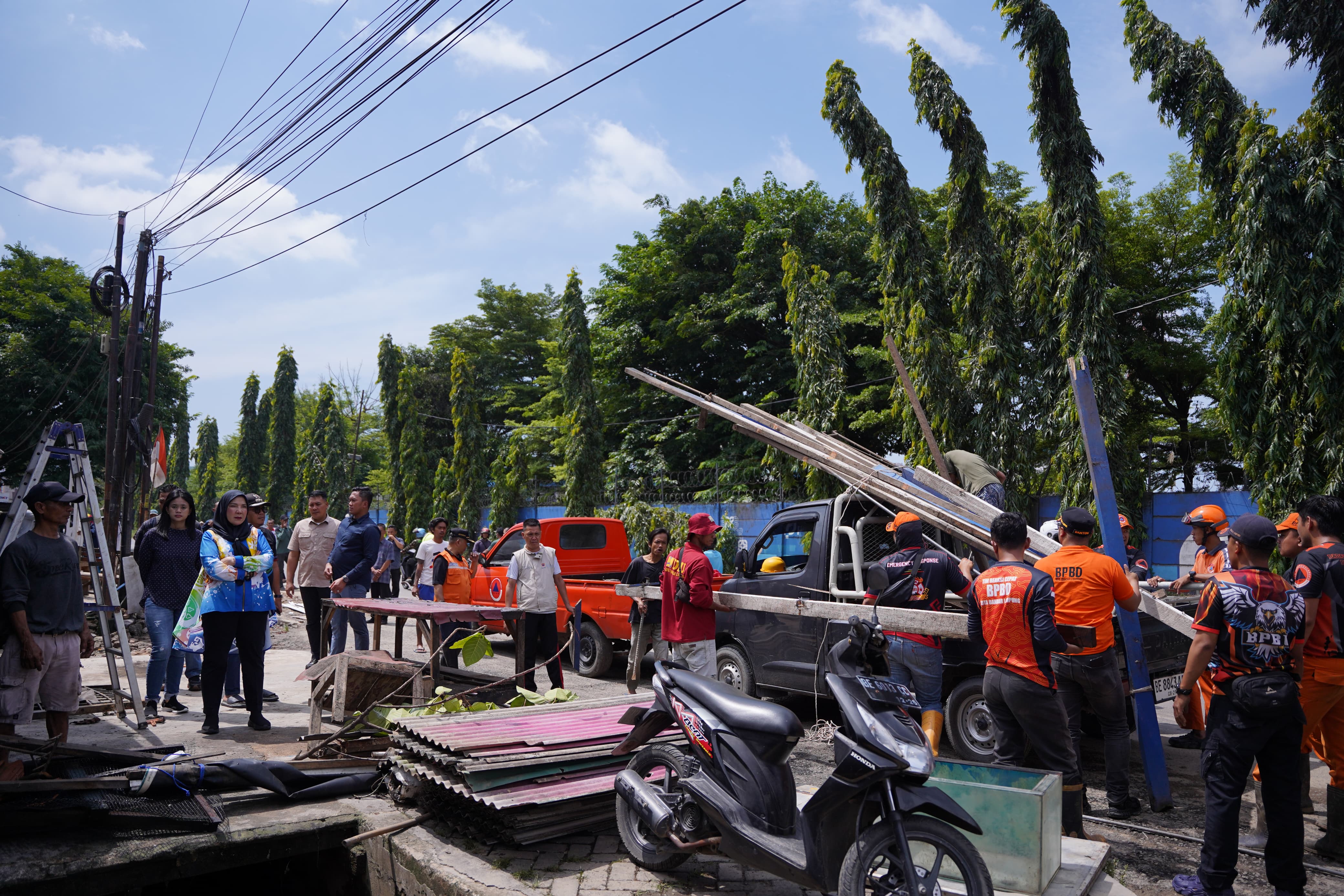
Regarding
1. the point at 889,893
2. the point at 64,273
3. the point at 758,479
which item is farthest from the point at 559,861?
the point at 64,273

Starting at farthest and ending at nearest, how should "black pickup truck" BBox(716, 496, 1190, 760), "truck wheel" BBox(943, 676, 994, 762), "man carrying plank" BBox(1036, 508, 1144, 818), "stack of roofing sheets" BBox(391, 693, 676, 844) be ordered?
1. "black pickup truck" BBox(716, 496, 1190, 760)
2. "truck wheel" BBox(943, 676, 994, 762)
3. "man carrying plank" BBox(1036, 508, 1144, 818)
4. "stack of roofing sheets" BBox(391, 693, 676, 844)

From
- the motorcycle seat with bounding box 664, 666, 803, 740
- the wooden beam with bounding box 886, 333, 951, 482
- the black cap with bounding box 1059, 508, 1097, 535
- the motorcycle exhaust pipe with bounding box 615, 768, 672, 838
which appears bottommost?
the motorcycle exhaust pipe with bounding box 615, 768, 672, 838

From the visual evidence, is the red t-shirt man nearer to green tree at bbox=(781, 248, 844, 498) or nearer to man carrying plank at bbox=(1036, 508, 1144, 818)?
man carrying plank at bbox=(1036, 508, 1144, 818)

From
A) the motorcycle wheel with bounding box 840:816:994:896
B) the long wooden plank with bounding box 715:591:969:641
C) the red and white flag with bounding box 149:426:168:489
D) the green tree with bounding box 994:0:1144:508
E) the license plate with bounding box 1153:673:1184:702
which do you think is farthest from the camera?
the red and white flag with bounding box 149:426:168:489

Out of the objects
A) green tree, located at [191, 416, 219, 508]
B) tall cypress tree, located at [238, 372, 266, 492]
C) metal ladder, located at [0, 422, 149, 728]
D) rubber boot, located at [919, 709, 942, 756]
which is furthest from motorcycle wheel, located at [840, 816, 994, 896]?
green tree, located at [191, 416, 219, 508]

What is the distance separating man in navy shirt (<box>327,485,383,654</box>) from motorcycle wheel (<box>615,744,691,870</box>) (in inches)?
191

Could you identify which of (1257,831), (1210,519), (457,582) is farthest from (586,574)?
(1257,831)

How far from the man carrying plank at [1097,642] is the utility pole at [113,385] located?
15156mm

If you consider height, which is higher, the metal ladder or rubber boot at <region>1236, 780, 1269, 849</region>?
the metal ladder

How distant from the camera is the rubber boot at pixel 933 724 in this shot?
570 centimetres

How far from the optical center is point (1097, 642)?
16.2ft

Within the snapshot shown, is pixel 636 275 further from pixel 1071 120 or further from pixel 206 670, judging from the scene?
pixel 206 670

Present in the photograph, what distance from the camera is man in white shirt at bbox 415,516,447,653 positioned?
11.9m

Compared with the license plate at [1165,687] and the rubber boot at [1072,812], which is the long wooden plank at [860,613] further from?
the license plate at [1165,687]
